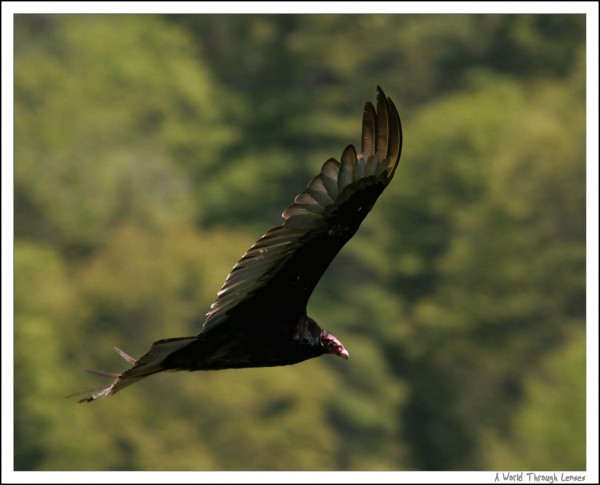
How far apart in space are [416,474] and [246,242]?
22.2ft

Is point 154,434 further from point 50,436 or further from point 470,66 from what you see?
point 470,66

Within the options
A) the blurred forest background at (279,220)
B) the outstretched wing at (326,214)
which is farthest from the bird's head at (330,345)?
the blurred forest background at (279,220)

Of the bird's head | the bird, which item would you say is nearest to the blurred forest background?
the bird's head

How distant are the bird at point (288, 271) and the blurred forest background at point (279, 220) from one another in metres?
22.1

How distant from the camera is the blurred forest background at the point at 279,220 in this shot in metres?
31.6

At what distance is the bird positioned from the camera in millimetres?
7566

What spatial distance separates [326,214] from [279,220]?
3241cm

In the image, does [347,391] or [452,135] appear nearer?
[347,391]

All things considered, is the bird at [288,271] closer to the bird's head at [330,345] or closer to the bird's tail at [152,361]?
the bird's tail at [152,361]

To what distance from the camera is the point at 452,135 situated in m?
44.5

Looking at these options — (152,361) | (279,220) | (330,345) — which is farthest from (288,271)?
(279,220)

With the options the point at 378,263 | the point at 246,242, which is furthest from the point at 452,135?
the point at 246,242

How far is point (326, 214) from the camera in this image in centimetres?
757

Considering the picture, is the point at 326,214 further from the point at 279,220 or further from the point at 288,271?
the point at 279,220
